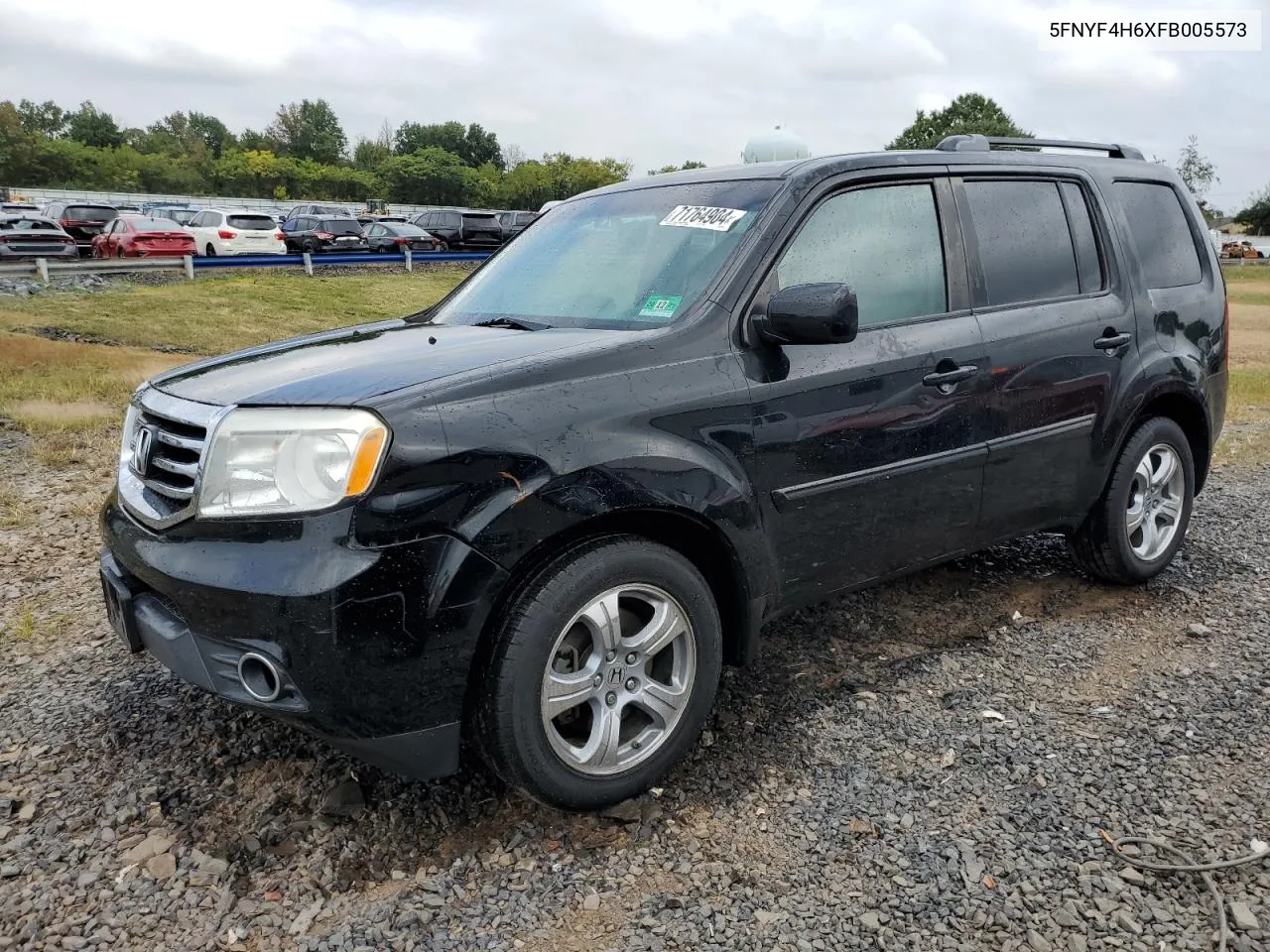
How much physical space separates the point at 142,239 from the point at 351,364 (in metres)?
23.0

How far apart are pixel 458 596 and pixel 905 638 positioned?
7.38 ft

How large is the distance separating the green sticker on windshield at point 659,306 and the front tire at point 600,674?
74 centimetres

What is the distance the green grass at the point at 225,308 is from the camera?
546 inches

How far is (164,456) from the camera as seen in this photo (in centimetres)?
278

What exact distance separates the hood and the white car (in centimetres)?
2418

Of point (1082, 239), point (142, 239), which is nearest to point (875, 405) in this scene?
point (1082, 239)

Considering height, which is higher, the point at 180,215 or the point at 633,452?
the point at 633,452

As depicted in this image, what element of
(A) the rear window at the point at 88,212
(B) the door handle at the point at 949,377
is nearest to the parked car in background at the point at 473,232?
(A) the rear window at the point at 88,212

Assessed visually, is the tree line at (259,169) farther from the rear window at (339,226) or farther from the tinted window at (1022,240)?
the tinted window at (1022,240)

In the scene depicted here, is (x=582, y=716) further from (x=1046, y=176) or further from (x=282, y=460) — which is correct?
(x=1046, y=176)

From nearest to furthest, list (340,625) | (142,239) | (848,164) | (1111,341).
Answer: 1. (340,625)
2. (848,164)
3. (1111,341)
4. (142,239)

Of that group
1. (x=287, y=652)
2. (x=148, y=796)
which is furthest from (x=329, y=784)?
(x=287, y=652)

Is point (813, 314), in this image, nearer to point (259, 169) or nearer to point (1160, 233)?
point (1160, 233)

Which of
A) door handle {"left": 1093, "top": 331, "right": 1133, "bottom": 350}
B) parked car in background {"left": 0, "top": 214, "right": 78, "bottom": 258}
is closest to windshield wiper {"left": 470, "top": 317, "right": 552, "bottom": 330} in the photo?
door handle {"left": 1093, "top": 331, "right": 1133, "bottom": 350}
